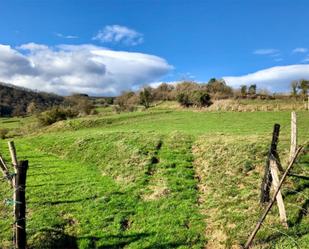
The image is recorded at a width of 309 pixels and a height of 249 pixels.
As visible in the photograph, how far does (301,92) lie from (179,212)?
5697cm

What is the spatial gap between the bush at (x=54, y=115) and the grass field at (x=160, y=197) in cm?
3274

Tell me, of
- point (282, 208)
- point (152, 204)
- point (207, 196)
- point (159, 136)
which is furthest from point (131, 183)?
point (159, 136)

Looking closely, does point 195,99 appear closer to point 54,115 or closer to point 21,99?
point 54,115

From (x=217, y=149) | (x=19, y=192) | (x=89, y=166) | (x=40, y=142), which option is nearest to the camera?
(x=19, y=192)

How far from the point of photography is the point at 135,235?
1270 cm

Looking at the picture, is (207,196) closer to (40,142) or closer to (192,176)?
(192,176)

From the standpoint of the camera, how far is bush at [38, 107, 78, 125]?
5676cm

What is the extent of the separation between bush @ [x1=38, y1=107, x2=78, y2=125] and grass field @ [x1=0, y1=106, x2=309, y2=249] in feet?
107

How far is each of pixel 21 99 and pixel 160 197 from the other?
137226 millimetres

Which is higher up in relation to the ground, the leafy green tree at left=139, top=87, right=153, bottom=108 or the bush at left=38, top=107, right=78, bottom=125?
the leafy green tree at left=139, top=87, right=153, bottom=108

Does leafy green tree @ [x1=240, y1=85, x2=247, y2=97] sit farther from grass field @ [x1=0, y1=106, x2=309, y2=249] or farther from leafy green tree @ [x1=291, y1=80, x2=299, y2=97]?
grass field @ [x1=0, y1=106, x2=309, y2=249]

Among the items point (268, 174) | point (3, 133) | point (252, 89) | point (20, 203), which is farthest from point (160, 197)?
point (252, 89)

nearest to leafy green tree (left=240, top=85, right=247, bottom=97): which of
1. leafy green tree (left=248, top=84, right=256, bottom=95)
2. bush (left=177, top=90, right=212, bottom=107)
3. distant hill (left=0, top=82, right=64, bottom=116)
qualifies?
leafy green tree (left=248, top=84, right=256, bottom=95)

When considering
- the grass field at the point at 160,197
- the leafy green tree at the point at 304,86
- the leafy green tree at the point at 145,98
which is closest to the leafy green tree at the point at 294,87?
the leafy green tree at the point at 304,86
